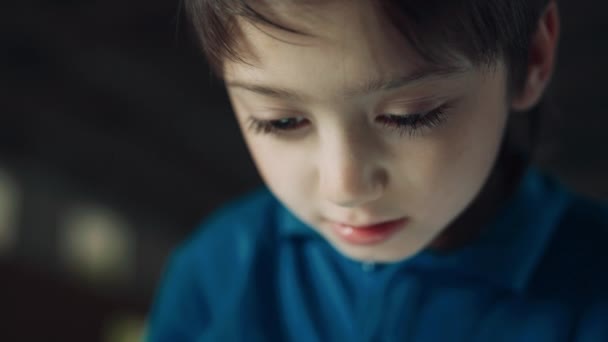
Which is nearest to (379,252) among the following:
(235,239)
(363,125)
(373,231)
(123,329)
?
(373,231)

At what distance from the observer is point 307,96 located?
51 cm

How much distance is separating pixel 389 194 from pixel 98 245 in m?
1.40

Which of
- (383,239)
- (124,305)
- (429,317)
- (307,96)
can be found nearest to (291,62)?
(307,96)

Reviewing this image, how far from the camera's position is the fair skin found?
1.61ft

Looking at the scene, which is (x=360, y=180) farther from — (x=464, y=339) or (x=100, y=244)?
(x=100, y=244)

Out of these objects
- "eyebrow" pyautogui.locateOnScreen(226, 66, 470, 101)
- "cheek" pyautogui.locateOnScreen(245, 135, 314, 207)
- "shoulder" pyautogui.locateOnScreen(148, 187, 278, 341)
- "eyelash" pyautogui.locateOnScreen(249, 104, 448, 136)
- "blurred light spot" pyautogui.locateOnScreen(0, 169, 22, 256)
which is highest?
"eyebrow" pyautogui.locateOnScreen(226, 66, 470, 101)

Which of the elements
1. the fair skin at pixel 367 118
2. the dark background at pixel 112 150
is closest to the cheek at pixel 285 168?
the fair skin at pixel 367 118

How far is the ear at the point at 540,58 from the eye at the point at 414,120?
100 mm

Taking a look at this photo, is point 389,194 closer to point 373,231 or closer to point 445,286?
point 373,231

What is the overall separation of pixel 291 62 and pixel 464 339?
31 centimetres

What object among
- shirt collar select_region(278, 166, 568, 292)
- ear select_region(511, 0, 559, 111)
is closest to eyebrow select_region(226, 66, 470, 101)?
ear select_region(511, 0, 559, 111)

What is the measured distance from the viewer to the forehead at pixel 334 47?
0.48m

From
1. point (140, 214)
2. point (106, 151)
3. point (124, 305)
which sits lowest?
point (124, 305)

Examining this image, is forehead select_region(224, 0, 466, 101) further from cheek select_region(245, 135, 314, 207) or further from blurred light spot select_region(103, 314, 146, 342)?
blurred light spot select_region(103, 314, 146, 342)
